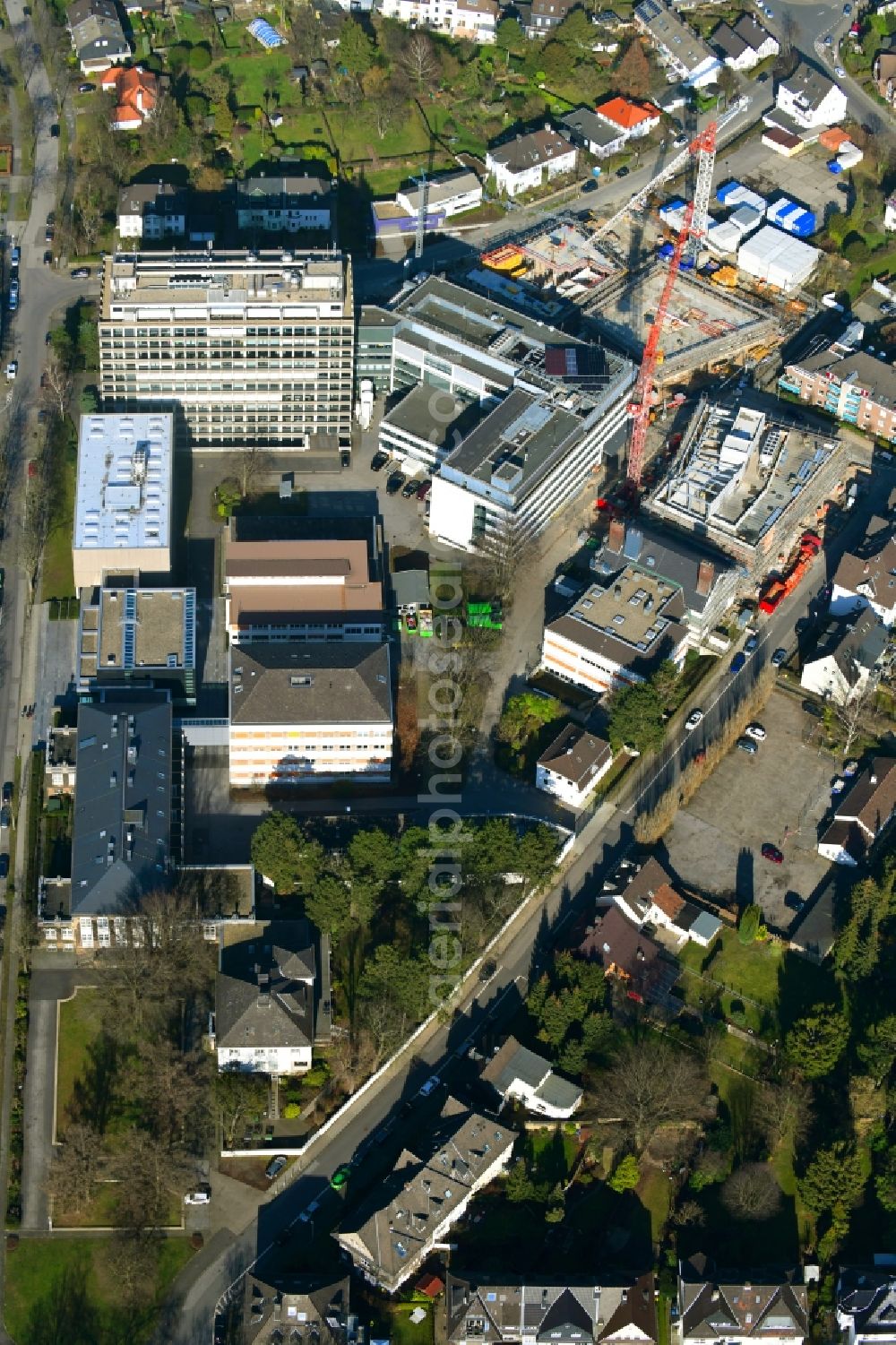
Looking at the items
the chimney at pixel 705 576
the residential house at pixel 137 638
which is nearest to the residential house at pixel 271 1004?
the residential house at pixel 137 638

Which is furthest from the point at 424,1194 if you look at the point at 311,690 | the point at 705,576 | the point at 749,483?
the point at 749,483

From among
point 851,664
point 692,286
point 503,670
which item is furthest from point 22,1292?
point 692,286

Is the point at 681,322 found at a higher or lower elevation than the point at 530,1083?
higher

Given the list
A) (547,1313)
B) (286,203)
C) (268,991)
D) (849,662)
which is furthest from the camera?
(286,203)

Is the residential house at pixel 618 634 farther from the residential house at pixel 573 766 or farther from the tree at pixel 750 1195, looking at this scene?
the tree at pixel 750 1195

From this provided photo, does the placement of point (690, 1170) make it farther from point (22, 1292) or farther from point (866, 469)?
point (866, 469)

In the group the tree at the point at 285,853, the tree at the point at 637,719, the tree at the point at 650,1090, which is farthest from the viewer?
the tree at the point at 637,719

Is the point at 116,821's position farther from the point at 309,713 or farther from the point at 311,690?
the point at 311,690
